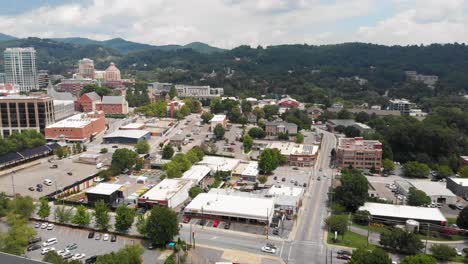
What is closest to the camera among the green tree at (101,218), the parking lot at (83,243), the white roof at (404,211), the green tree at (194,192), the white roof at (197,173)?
the parking lot at (83,243)

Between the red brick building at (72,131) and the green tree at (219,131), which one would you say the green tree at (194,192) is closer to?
the green tree at (219,131)

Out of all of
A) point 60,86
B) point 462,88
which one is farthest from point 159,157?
point 462,88

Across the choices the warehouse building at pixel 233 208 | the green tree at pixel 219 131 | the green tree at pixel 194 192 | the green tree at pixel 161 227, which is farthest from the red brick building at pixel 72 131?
the green tree at pixel 161 227

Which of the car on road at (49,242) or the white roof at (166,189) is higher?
the white roof at (166,189)

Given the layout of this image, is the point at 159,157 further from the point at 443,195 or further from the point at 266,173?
the point at 443,195

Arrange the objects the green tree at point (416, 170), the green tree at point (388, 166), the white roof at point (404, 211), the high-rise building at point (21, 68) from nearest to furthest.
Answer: the white roof at point (404, 211) → the green tree at point (416, 170) → the green tree at point (388, 166) → the high-rise building at point (21, 68)

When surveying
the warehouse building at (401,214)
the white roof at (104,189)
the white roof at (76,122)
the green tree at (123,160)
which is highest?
the white roof at (76,122)

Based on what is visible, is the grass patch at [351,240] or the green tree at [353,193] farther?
the green tree at [353,193]
